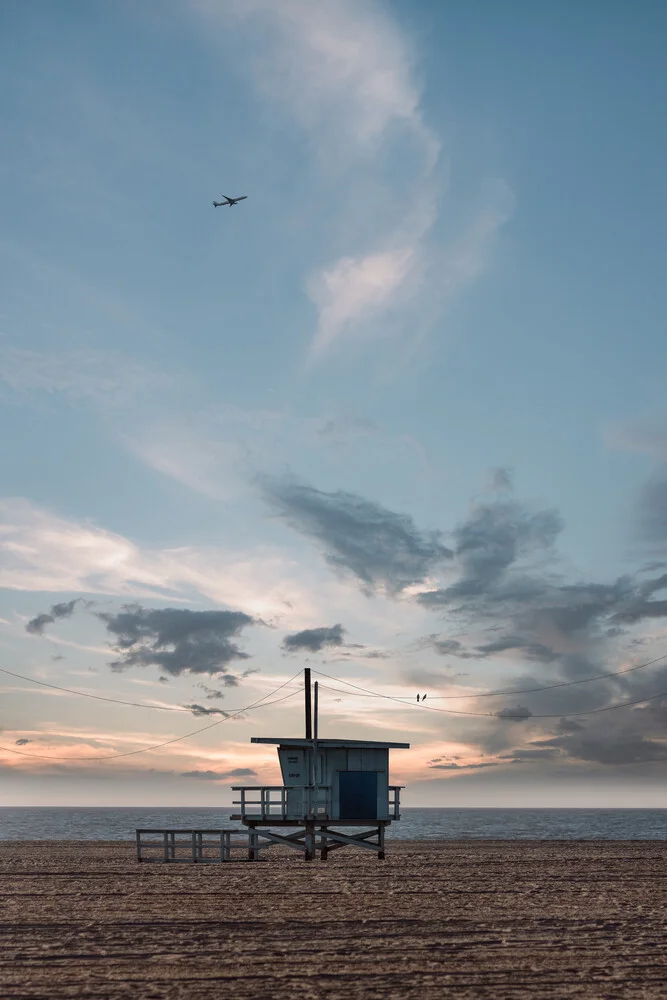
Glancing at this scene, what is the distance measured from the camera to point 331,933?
706 inches

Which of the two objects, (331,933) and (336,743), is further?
(336,743)

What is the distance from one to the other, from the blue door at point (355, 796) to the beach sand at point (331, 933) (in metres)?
1.85

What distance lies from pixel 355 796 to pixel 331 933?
568 inches

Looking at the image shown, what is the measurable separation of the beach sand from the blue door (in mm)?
1851

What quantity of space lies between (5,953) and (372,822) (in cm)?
1771

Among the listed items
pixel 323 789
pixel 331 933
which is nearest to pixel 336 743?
pixel 323 789

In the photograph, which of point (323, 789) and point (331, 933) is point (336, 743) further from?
point (331, 933)

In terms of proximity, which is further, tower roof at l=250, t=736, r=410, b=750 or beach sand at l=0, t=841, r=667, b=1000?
tower roof at l=250, t=736, r=410, b=750

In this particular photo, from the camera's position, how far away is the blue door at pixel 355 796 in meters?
32.1

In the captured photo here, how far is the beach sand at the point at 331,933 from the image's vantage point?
553 inches

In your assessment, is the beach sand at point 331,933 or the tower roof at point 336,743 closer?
the beach sand at point 331,933

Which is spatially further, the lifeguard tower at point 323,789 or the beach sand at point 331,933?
the lifeguard tower at point 323,789

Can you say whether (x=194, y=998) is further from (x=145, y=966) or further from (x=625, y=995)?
(x=625, y=995)

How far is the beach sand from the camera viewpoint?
46.1ft
